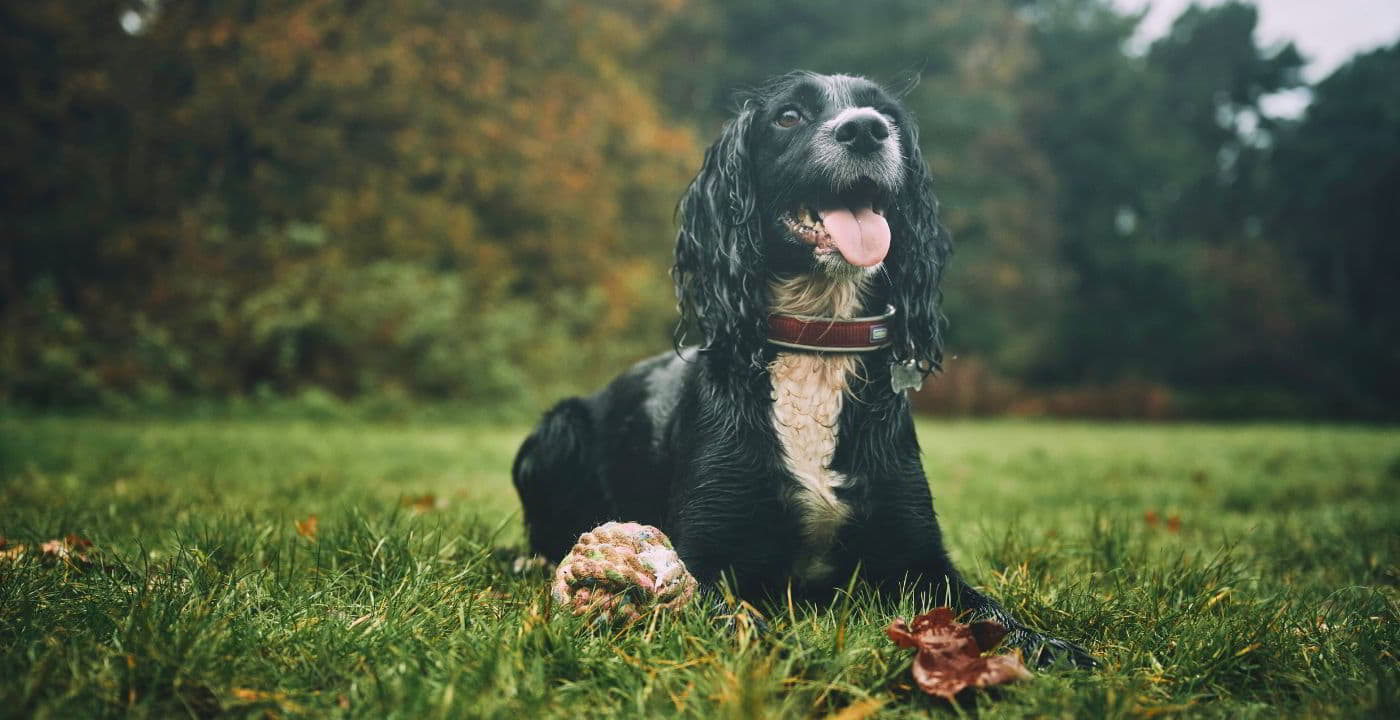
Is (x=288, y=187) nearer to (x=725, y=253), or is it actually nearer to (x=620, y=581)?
(x=725, y=253)

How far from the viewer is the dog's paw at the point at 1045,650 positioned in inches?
74.4

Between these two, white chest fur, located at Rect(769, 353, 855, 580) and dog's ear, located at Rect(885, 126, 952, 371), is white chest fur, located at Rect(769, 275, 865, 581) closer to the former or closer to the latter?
white chest fur, located at Rect(769, 353, 855, 580)

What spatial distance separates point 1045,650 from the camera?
6.41 ft

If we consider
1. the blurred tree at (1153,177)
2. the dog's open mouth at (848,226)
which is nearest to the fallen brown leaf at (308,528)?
the dog's open mouth at (848,226)

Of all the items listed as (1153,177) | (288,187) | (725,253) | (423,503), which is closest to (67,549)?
(423,503)

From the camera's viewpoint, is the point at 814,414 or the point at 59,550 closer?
the point at 814,414

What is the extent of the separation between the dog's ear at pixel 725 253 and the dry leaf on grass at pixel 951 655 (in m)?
0.78

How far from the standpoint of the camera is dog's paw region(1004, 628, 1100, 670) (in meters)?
1.89

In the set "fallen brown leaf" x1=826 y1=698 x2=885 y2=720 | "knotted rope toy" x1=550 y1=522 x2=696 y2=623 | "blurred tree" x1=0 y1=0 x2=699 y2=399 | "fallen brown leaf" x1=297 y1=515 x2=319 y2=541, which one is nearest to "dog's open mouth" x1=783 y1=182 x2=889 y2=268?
"knotted rope toy" x1=550 y1=522 x2=696 y2=623

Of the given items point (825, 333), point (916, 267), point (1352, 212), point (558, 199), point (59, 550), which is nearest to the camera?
point (825, 333)

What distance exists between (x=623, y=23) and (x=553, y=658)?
19105 millimetres

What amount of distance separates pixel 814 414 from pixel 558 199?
539 inches

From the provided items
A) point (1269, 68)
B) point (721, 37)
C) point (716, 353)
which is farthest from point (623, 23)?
point (1269, 68)

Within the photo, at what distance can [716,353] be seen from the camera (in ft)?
7.56
